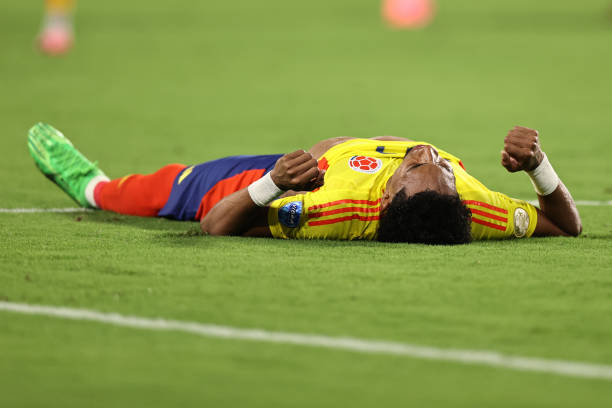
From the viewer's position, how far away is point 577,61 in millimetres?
16625

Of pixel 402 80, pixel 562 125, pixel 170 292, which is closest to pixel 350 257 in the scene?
pixel 170 292

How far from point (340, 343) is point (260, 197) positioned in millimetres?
1467

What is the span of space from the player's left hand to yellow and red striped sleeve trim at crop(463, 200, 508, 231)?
0.25 m

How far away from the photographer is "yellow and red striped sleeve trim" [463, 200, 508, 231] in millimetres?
5113

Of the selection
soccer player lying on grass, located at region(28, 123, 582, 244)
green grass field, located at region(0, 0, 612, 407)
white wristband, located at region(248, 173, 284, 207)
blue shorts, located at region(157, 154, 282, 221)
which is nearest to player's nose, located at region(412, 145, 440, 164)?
soccer player lying on grass, located at region(28, 123, 582, 244)

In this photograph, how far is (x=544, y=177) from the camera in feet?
16.9

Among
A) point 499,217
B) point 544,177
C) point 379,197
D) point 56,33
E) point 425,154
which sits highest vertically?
point 56,33

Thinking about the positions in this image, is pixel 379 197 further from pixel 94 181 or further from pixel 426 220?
pixel 94 181

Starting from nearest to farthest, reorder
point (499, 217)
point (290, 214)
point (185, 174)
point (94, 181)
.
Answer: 1. point (290, 214)
2. point (499, 217)
3. point (185, 174)
4. point (94, 181)

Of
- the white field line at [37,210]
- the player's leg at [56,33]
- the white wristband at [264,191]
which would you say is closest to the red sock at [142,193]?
the white field line at [37,210]

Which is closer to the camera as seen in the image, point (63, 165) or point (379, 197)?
point (379, 197)

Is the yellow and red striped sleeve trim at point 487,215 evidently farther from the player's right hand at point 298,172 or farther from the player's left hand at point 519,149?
the player's right hand at point 298,172

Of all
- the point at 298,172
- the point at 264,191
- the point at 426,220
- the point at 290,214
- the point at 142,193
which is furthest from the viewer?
the point at 142,193

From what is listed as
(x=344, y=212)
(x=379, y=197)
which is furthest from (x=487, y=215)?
(x=344, y=212)
